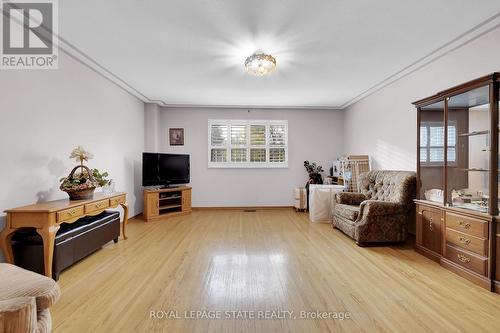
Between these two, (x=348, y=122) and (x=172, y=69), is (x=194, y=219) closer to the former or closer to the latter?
(x=172, y=69)

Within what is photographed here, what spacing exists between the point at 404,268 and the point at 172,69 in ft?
13.8

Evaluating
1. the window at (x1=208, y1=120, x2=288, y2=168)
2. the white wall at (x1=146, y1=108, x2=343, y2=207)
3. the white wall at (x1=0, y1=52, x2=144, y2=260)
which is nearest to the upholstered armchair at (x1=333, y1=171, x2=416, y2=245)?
the white wall at (x1=146, y1=108, x2=343, y2=207)

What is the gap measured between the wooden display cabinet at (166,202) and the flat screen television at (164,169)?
0.68 ft

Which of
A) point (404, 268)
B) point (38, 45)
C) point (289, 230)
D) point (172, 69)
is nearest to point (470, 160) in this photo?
point (404, 268)

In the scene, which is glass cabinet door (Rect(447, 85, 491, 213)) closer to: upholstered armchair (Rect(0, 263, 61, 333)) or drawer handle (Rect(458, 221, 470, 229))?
drawer handle (Rect(458, 221, 470, 229))

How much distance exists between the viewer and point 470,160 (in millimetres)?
2666

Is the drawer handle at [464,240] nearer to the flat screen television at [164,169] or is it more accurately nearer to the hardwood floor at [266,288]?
the hardwood floor at [266,288]

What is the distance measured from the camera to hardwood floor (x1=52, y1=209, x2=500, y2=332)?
183cm

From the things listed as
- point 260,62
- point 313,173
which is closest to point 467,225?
point 260,62

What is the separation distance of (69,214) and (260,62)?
286 cm

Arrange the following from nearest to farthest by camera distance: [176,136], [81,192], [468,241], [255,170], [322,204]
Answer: [468,241] < [81,192] < [322,204] < [176,136] < [255,170]

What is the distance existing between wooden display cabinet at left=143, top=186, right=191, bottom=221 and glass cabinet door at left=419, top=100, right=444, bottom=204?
4621 millimetres

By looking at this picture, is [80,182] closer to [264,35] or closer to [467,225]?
[264,35]

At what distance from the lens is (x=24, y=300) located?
116cm
